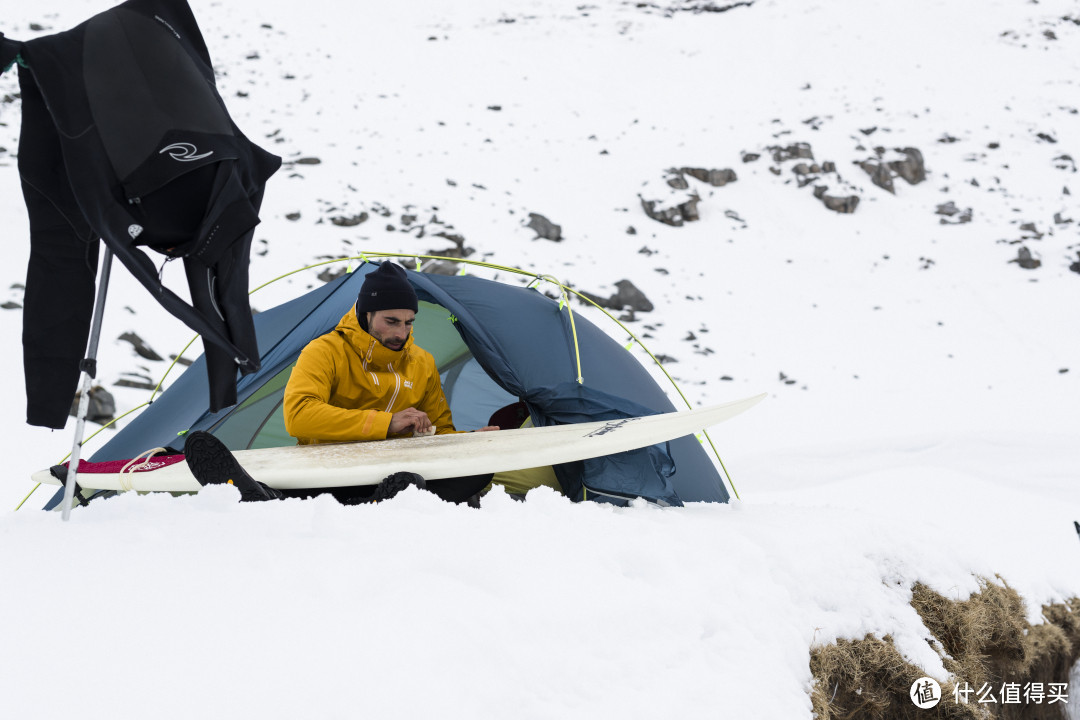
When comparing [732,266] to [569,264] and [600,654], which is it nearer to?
[569,264]

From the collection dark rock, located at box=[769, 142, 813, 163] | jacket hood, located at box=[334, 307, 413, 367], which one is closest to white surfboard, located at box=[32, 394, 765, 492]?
jacket hood, located at box=[334, 307, 413, 367]

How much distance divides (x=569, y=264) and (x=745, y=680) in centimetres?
1090

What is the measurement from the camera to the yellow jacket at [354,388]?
3.42 meters

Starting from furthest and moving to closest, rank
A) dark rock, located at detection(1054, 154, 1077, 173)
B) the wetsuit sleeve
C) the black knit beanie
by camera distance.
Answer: dark rock, located at detection(1054, 154, 1077, 173), the black knit beanie, the wetsuit sleeve

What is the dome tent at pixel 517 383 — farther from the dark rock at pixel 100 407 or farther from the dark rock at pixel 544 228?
the dark rock at pixel 544 228

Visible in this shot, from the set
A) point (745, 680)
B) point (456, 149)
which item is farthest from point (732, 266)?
point (745, 680)

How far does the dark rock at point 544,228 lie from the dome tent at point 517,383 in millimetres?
8948

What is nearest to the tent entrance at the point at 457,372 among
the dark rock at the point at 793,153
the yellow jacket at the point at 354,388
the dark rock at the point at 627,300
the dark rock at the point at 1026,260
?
the yellow jacket at the point at 354,388

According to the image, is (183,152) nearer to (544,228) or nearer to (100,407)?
(100,407)

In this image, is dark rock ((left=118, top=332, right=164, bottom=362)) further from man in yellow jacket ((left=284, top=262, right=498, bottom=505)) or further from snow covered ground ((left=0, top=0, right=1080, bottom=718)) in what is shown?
man in yellow jacket ((left=284, top=262, right=498, bottom=505))

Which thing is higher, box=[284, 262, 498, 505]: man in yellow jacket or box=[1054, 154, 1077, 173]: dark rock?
box=[284, 262, 498, 505]: man in yellow jacket

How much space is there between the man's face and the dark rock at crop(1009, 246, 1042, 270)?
44.8ft

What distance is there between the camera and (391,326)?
11.8 ft

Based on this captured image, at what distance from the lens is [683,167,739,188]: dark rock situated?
52.4 ft
